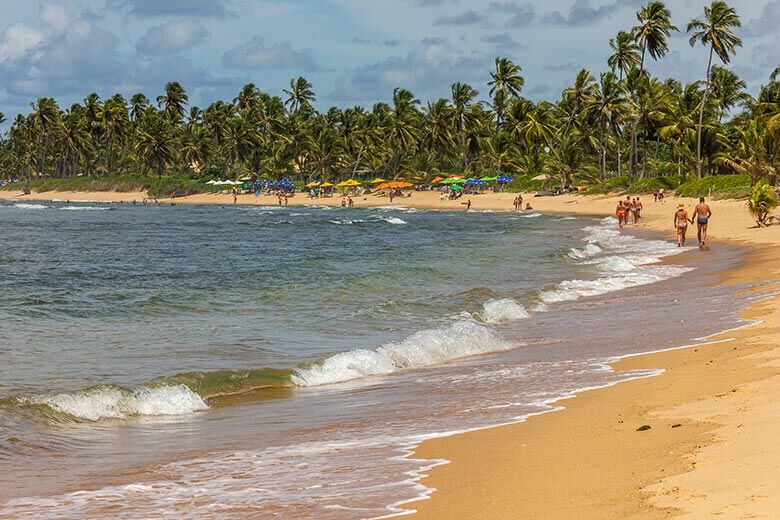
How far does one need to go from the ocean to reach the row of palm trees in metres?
32.5

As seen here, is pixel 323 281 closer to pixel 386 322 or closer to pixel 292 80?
pixel 386 322

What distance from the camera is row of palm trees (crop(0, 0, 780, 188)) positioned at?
74562 millimetres

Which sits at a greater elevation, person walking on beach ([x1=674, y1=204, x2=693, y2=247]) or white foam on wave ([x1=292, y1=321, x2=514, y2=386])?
person walking on beach ([x1=674, y1=204, x2=693, y2=247])

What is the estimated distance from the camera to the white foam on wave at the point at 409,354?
12.8 meters

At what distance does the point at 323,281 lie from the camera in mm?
26062

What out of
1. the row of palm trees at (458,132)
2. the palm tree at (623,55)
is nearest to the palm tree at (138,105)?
the row of palm trees at (458,132)

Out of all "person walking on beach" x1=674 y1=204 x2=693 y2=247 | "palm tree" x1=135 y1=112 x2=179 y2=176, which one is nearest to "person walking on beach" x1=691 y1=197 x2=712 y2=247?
"person walking on beach" x1=674 y1=204 x2=693 y2=247

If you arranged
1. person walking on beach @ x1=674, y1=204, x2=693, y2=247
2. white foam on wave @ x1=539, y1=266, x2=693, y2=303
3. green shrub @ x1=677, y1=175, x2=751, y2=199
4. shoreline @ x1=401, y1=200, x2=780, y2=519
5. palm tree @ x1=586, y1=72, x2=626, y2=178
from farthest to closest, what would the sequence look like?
1. palm tree @ x1=586, y1=72, x2=626, y2=178
2. green shrub @ x1=677, y1=175, x2=751, y2=199
3. person walking on beach @ x1=674, y1=204, x2=693, y2=247
4. white foam on wave @ x1=539, y1=266, x2=693, y2=303
5. shoreline @ x1=401, y1=200, x2=780, y2=519

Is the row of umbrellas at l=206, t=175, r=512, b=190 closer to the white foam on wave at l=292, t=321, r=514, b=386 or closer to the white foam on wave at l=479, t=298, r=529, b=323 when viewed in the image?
the white foam on wave at l=479, t=298, r=529, b=323

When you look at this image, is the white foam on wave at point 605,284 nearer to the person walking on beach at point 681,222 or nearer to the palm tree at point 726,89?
the person walking on beach at point 681,222

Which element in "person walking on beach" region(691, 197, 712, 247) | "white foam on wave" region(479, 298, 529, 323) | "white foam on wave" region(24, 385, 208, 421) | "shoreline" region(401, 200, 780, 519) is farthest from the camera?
"person walking on beach" region(691, 197, 712, 247)

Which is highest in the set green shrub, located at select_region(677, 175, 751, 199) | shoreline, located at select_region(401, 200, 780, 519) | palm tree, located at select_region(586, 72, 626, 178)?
palm tree, located at select_region(586, 72, 626, 178)

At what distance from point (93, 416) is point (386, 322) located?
823 cm

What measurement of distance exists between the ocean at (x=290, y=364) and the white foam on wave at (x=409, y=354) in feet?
0.15
